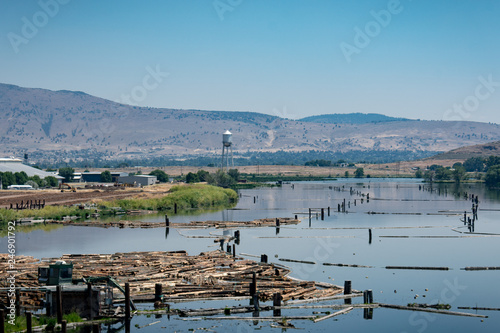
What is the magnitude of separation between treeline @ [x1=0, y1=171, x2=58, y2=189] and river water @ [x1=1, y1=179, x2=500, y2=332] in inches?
1723

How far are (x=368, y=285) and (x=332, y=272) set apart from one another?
3342mm

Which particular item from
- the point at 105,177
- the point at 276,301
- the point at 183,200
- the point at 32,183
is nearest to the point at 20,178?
the point at 32,183

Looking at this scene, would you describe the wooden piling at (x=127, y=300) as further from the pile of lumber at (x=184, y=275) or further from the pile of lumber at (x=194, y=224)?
the pile of lumber at (x=194, y=224)

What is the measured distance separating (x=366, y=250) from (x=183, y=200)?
40.3m

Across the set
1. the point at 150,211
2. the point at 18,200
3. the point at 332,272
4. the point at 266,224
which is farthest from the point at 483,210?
the point at 18,200

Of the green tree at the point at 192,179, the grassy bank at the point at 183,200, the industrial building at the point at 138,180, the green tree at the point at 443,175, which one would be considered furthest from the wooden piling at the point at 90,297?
the green tree at the point at 443,175

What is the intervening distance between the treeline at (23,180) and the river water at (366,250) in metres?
43.8

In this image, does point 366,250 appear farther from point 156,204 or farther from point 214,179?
point 214,179

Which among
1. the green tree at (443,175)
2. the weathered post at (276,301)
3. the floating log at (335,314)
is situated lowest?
the floating log at (335,314)

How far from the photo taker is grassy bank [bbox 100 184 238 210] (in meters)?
79.8

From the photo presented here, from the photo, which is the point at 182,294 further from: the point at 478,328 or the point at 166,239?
the point at 166,239

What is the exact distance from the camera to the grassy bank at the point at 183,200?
262 ft

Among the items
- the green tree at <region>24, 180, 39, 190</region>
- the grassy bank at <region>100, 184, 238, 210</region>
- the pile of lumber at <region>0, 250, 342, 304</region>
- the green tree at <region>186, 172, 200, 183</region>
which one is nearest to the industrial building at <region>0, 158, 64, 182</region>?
the green tree at <region>24, 180, 39, 190</region>

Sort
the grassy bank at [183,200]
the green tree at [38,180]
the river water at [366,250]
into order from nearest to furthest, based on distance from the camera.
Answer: the river water at [366,250] < the grassy bank at [183,200] < the green tree at [38,180]
